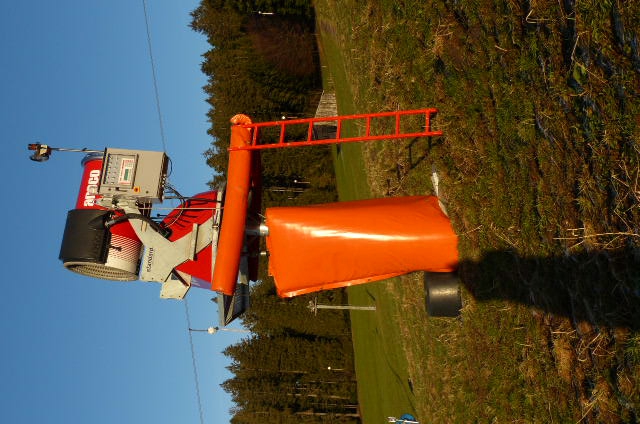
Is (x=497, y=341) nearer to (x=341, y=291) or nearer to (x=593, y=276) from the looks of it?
(x=593, y=276)

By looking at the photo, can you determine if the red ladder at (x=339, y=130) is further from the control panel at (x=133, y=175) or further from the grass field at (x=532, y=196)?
the control panel at (x=133, y=175)

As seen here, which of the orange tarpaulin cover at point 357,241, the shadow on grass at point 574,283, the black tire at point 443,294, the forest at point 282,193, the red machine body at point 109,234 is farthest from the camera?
the forest at point 282,193

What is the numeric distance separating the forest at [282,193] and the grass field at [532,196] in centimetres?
2490

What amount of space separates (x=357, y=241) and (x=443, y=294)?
5.43 ft

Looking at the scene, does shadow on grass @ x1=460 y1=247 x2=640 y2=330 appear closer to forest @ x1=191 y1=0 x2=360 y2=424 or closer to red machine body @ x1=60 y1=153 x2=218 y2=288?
red machine body @ x1=60 y1=153 x2=218 y2=288

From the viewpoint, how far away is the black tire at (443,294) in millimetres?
7707

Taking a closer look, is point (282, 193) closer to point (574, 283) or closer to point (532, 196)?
point (532, 196)

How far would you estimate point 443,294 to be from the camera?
779cm

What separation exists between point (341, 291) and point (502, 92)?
1116 inches

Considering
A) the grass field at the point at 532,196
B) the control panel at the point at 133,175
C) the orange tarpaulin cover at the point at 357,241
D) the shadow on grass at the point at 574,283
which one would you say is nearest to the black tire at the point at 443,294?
the orange tarpaulin cover at the point at 357,241

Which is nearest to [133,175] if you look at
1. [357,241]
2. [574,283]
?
[357,241]

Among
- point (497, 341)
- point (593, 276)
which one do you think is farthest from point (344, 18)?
point (593, 276)

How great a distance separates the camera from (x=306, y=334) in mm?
39125

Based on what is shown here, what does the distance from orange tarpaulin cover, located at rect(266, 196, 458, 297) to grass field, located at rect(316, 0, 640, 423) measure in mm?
437
